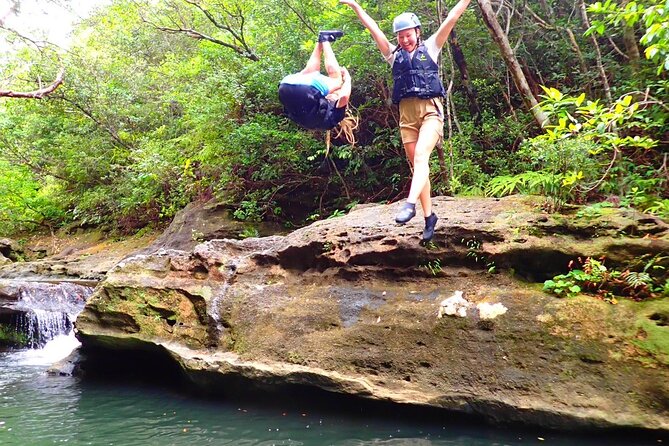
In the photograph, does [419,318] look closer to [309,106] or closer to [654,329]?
[654,329]

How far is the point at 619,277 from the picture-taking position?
15.7 feet

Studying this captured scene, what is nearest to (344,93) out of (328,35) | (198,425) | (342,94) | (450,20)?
(342,94)

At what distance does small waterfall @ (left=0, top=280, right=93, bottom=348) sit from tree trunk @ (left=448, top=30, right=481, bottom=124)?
8.61 meters

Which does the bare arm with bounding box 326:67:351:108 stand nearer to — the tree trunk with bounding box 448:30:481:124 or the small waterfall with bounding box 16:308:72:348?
Result: the tree trunk with bounding box 448:30:481:124

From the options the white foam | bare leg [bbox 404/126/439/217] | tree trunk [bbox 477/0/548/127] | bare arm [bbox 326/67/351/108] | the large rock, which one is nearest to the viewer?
bare arm [bbox 326/67/351/108]

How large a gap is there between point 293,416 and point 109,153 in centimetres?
1569

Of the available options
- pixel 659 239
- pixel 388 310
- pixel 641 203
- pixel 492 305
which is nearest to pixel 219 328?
pixel 388 310

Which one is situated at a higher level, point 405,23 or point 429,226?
point 405,23

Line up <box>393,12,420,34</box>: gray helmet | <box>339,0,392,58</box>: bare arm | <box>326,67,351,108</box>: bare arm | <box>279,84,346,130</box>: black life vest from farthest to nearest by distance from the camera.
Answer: <box>393,12,420,34</box>: gray helmet
<box>339,0,392,58</box>: bare arm
<box>326,67,351,108</box>: bare arm
<box>279,84,346,130</box>: black life vest

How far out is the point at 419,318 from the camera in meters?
5.21

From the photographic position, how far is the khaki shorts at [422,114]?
4.91 metres

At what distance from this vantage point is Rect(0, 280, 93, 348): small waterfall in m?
9.02

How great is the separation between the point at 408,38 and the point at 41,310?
8.34 metres

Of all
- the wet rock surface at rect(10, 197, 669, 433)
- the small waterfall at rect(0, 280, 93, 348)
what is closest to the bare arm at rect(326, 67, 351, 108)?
the wet rock surface at rect(10, 197, 669, 433)
